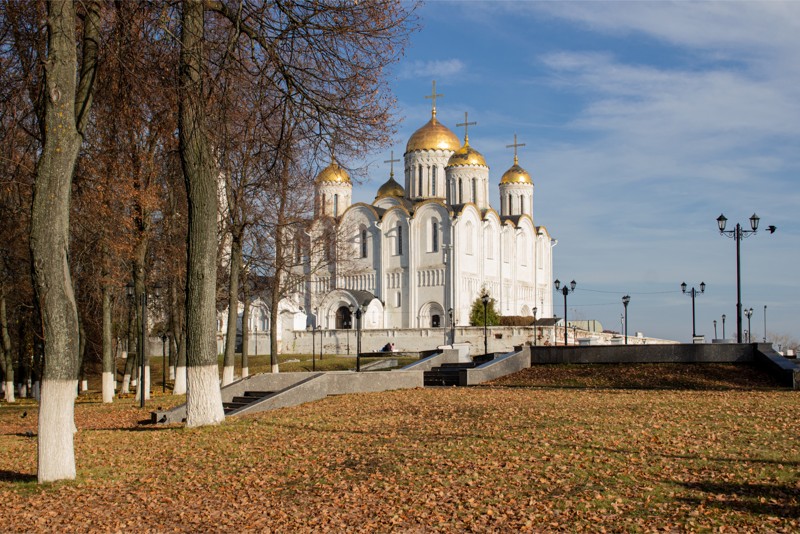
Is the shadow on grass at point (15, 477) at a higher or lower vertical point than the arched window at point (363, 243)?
lower

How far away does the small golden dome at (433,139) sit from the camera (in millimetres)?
73188

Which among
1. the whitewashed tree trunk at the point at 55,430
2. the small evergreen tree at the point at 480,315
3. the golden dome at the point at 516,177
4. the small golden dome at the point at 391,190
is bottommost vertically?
the whitewashed tree trunk at the point at 55,430

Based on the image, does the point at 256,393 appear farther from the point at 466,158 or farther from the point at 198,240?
the point at 466,158

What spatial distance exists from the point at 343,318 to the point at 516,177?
71.2 feet

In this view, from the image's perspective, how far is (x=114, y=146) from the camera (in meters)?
16.8

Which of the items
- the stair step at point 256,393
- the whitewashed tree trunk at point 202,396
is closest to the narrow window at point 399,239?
the stair step at point 256,393

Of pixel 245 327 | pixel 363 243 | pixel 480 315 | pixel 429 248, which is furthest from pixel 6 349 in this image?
pixel 363 243

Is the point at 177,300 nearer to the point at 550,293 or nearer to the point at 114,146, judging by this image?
the point at 114,146

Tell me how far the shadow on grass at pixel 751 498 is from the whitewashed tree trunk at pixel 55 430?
6821 mm

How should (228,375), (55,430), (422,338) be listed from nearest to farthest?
1. (55,430)
2. (228,375)
3. (422,338)

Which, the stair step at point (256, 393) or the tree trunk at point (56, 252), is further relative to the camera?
the stair step at point (256, 393)

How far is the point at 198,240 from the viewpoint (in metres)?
13.7

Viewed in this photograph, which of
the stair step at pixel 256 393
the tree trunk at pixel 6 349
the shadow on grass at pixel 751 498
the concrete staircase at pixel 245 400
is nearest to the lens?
the shadow on grass at pixel 751 498

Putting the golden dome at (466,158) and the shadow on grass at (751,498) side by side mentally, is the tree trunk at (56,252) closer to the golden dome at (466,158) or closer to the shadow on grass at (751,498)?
the shadow on grass at (751,498)
